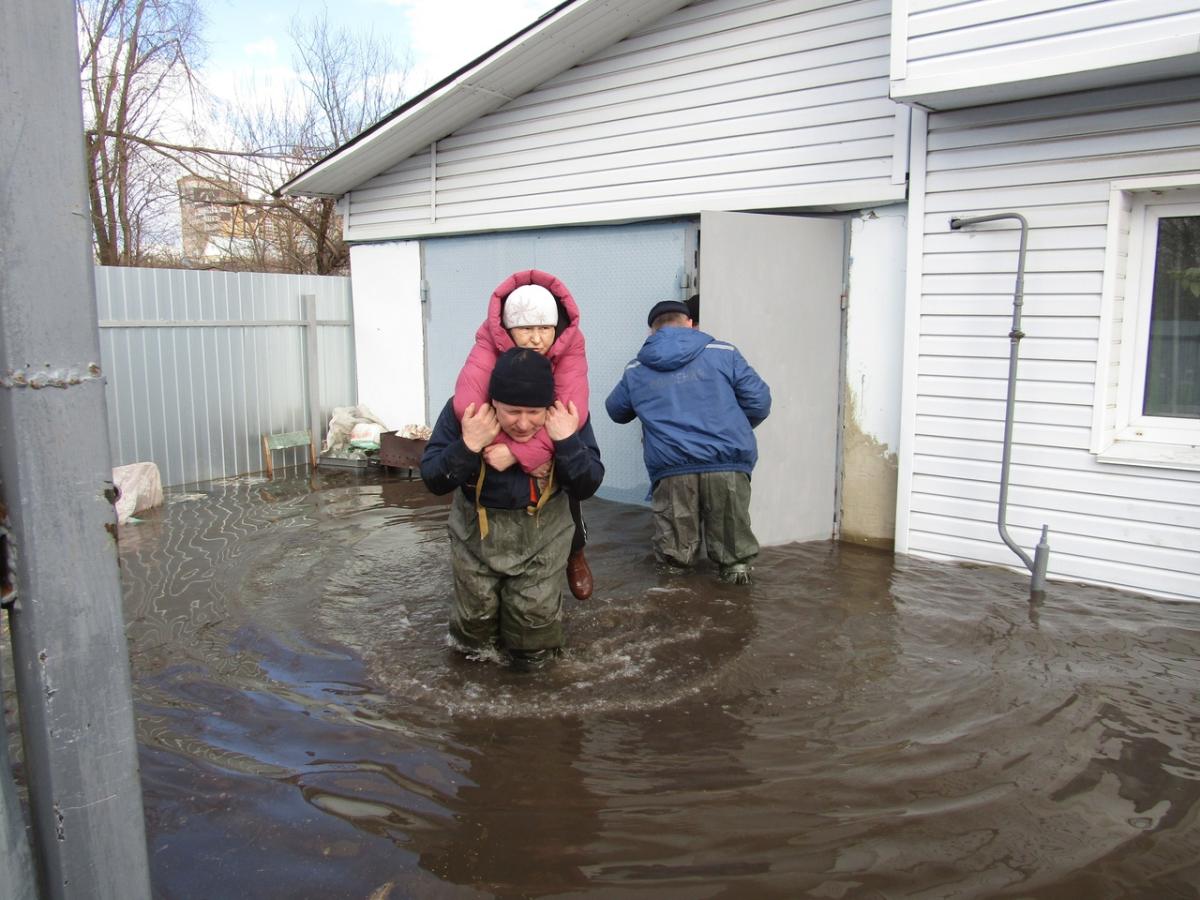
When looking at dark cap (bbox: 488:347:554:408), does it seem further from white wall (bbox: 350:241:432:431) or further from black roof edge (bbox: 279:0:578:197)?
white wall (bbox: 350:241:432:431)

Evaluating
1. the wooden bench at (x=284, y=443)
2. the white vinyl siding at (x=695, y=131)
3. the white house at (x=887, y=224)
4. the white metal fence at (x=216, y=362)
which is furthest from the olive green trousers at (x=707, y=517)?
the wooden bench at (x=284, y=443)

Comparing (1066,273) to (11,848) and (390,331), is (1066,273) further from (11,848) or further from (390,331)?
(390,331)

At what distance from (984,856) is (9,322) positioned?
299cm

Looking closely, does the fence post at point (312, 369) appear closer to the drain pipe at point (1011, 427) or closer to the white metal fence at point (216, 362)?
the white metal fence at point (216, 362)

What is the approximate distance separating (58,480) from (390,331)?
8.66 metres

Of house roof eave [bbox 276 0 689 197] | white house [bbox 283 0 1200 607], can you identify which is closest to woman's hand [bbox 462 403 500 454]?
white house [bbox 283 0 1200 607]

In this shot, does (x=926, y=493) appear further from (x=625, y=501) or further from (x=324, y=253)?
(x=324, y=253)

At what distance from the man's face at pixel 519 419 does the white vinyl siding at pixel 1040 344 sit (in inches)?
130

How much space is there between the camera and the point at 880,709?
4.03 meters

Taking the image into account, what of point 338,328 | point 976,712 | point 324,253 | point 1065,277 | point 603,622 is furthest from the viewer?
point 324,253

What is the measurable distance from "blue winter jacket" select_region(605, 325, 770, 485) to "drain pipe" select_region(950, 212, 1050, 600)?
145 cm

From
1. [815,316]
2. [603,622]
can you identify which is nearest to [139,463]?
[603,622]

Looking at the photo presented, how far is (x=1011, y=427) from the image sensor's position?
562 cm

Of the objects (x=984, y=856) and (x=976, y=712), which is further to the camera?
(x=976, y=712)
